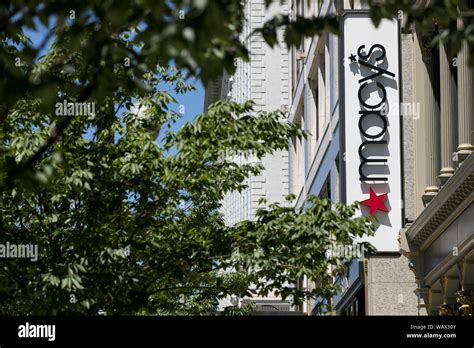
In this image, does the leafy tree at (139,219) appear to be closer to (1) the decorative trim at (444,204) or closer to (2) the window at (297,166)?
(1) the decorative trim at (444,204)

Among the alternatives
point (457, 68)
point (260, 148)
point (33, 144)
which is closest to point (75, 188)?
point (33, 144)

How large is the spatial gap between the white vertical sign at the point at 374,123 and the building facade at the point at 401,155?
27 millimetres

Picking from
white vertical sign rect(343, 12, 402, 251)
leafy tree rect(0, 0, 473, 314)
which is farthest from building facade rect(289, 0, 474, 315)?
leafy tree rect(0, 0, 473, 314)

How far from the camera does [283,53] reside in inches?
3110

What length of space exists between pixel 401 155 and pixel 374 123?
51.6 inches

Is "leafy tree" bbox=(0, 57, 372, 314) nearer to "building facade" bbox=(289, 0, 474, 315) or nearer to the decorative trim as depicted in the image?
the decorative trim

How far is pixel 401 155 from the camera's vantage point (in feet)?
109

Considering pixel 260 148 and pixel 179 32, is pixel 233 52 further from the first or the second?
pixel 260 148

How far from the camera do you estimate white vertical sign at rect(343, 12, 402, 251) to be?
3309cm

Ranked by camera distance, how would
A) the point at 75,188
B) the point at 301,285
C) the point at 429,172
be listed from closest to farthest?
the point at 75,188
the point at 429,172
the point at 301,285

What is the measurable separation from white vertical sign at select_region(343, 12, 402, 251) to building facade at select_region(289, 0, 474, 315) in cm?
3

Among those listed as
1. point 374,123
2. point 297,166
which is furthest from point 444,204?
point 297,166

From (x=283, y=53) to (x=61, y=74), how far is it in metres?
59.2

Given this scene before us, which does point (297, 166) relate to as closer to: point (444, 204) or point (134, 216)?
point (444, 204)
